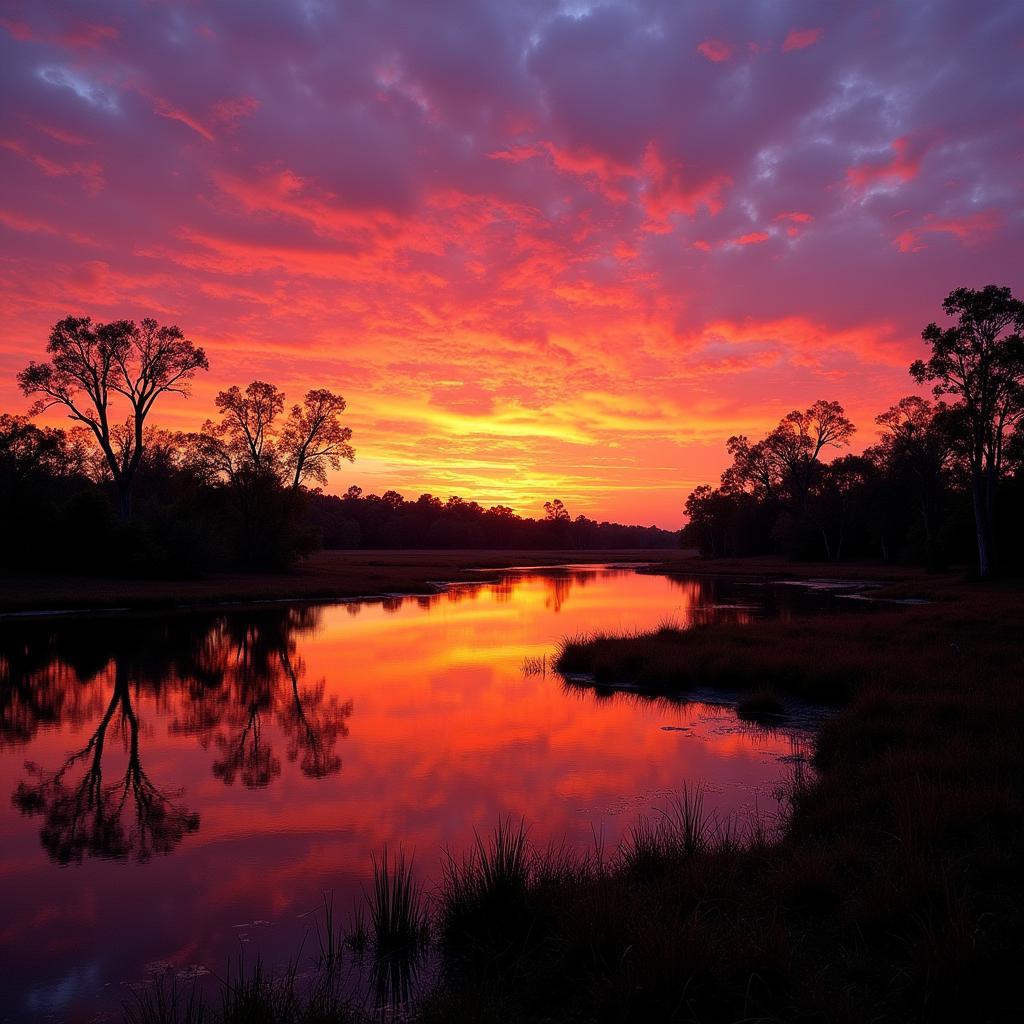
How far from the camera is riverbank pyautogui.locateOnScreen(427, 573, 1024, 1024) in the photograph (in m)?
4.82

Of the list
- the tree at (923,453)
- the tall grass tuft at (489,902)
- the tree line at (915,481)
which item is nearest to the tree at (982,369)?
the tree line at (915,481)

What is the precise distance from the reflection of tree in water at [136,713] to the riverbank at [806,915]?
5.61 m

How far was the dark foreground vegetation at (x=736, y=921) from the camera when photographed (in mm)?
4840

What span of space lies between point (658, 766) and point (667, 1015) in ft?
23.9

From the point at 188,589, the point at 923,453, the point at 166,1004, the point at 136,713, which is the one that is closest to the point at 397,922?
the point at 166,1004

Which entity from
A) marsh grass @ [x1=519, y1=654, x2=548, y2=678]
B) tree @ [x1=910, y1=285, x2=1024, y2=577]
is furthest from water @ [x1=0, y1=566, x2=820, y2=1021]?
tree @ [x1=910, y1=285, x2=1024, y2=577]

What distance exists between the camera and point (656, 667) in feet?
61.2

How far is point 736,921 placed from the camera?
19.5ft

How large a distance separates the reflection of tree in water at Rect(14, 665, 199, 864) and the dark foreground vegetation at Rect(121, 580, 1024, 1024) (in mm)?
3604

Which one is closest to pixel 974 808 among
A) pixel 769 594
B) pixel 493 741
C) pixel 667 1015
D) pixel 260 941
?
pixel 667 1015

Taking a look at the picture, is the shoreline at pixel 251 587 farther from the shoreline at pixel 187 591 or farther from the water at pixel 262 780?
the water at pixel 262 780

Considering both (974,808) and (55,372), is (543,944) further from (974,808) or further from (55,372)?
(55,372)

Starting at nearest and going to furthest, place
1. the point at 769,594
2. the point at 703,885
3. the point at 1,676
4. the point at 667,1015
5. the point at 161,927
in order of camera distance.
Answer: the point at 667,1015 → the point at 703,885 → the point at 161,927 → the point at 1,676 → the point at 769,594

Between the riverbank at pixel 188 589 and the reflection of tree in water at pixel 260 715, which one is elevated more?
the riverbank at pixel 188 589
